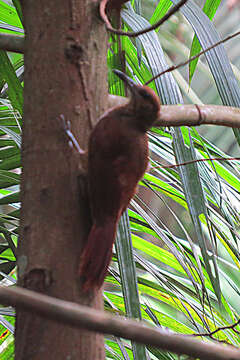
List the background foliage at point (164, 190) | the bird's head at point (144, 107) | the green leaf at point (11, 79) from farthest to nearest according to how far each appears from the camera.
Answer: the green leaf at point (11, 79) → the background foliage at point (164, 190) → the bird's head at point (144, 107)

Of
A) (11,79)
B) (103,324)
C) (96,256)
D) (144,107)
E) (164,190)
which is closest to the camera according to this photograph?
(103,324)

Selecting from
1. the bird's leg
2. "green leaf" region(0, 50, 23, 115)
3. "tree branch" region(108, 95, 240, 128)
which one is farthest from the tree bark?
"green leaf" region(0, 50, 23, 115)

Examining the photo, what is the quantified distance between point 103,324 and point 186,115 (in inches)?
19.3

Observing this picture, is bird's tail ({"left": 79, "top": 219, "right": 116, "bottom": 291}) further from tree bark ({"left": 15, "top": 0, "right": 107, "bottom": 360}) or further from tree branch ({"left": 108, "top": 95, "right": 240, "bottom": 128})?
→ tree branch ({"left": 108, "top": 95, "right": 240, "bottom": 128})

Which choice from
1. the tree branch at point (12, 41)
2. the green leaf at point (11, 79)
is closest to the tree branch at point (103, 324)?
the tree branch at point (12, 41)

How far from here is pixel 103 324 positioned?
0.43m

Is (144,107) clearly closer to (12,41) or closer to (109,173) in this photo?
(109,173)

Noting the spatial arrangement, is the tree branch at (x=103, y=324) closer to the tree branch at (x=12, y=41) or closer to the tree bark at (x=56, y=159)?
the tree bark at (x=56, y=159)

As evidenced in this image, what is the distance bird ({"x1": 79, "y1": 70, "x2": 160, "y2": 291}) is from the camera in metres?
0.69

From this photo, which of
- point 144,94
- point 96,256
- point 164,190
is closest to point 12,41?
point 144,94

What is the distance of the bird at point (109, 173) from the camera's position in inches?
27.0

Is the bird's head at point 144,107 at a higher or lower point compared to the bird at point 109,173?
higher

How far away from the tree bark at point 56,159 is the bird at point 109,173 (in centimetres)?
2

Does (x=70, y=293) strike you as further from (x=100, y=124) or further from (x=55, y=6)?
(x=55, y=6)
